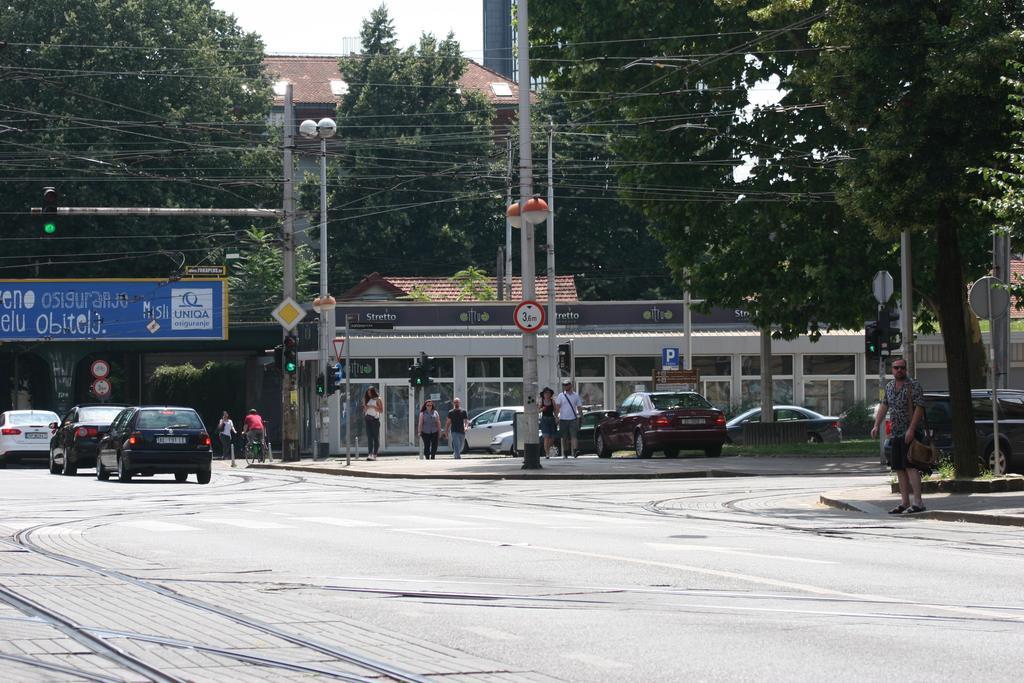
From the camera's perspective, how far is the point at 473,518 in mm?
19188

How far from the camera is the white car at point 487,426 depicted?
160ft

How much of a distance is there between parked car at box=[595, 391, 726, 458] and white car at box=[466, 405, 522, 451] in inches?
466

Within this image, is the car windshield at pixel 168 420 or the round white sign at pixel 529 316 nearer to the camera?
the round white sign at pixel 529 316

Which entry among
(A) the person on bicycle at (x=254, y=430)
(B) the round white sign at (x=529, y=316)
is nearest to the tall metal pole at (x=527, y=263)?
(B) the round white sign at (x=529, y=316)

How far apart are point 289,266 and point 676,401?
496 inches

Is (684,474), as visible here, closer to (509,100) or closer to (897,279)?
(897,279)

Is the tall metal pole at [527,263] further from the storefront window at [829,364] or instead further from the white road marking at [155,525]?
the storefront window at [829,364]

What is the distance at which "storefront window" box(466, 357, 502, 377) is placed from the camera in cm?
5388

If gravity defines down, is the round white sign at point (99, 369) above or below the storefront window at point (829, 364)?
above

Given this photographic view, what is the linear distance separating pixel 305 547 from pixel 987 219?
10149 millimetres

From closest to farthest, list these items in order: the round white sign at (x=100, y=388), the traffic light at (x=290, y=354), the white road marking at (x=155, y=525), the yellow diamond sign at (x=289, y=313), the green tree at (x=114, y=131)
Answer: the white road marking at (x=155, y=525), the yellow diamond sign at (x=289, y=313), the traffic light at (x=290, y=354), the round white sign at (x=100, y=388), the green tree at (x=114, y=131)

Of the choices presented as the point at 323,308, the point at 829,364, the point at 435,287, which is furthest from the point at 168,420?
the point at 435,287

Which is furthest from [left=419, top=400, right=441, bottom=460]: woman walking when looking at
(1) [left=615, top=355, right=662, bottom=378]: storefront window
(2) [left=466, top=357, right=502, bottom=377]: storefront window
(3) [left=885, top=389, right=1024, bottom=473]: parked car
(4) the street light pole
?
(3) [left=885, top=389, right=1024, bottom=473]: parked car

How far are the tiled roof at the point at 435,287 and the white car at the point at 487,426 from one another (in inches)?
528
